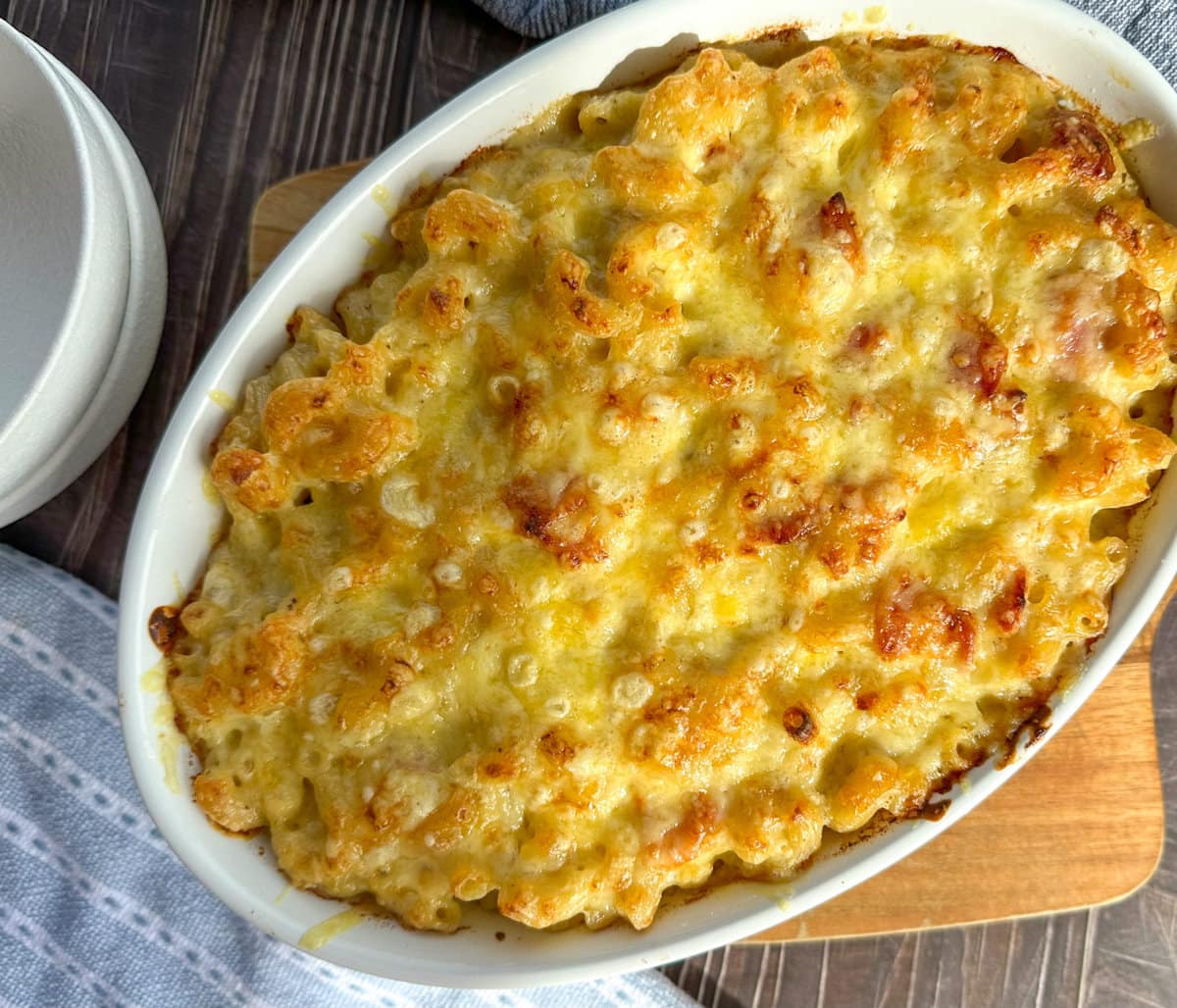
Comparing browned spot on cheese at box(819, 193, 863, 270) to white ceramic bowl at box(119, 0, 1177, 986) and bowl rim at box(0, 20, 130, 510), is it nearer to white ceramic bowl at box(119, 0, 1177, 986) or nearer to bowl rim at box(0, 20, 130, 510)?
white ceramic bowl at box(119, 0, 1177, 986)

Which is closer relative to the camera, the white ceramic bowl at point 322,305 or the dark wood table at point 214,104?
the white ceramic bowl at point 322,305

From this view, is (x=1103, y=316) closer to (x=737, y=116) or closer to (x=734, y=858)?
(x=737, y=116)

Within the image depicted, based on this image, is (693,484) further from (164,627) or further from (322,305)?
(164,627)

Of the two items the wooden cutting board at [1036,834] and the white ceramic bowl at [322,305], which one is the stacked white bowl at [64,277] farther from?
the wooden cutting board at [1036,834]

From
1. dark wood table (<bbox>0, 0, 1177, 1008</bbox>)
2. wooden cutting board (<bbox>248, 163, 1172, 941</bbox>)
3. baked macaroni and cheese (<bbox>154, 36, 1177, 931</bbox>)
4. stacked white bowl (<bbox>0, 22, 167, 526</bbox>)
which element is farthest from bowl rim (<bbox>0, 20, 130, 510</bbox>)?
wooden cutting board (<bbox>248, 163, 1172, 941</bbox>)

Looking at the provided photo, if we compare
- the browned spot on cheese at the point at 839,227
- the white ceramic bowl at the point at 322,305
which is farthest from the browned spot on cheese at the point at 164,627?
the browned spot on cheese at the point at 839,227

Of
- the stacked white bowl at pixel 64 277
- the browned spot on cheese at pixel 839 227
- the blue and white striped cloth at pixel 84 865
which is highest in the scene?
the browned spot on cheese at pixel 839 227

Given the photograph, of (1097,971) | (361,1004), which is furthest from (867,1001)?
(361,1004)

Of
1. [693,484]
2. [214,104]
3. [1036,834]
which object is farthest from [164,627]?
[1036,834]

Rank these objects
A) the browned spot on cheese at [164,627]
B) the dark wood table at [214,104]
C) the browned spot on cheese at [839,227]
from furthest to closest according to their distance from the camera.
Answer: the dark wood table at [214,104] → the browned spot on cheese at [164,627] → the browned spot on cheese at [839,227]
